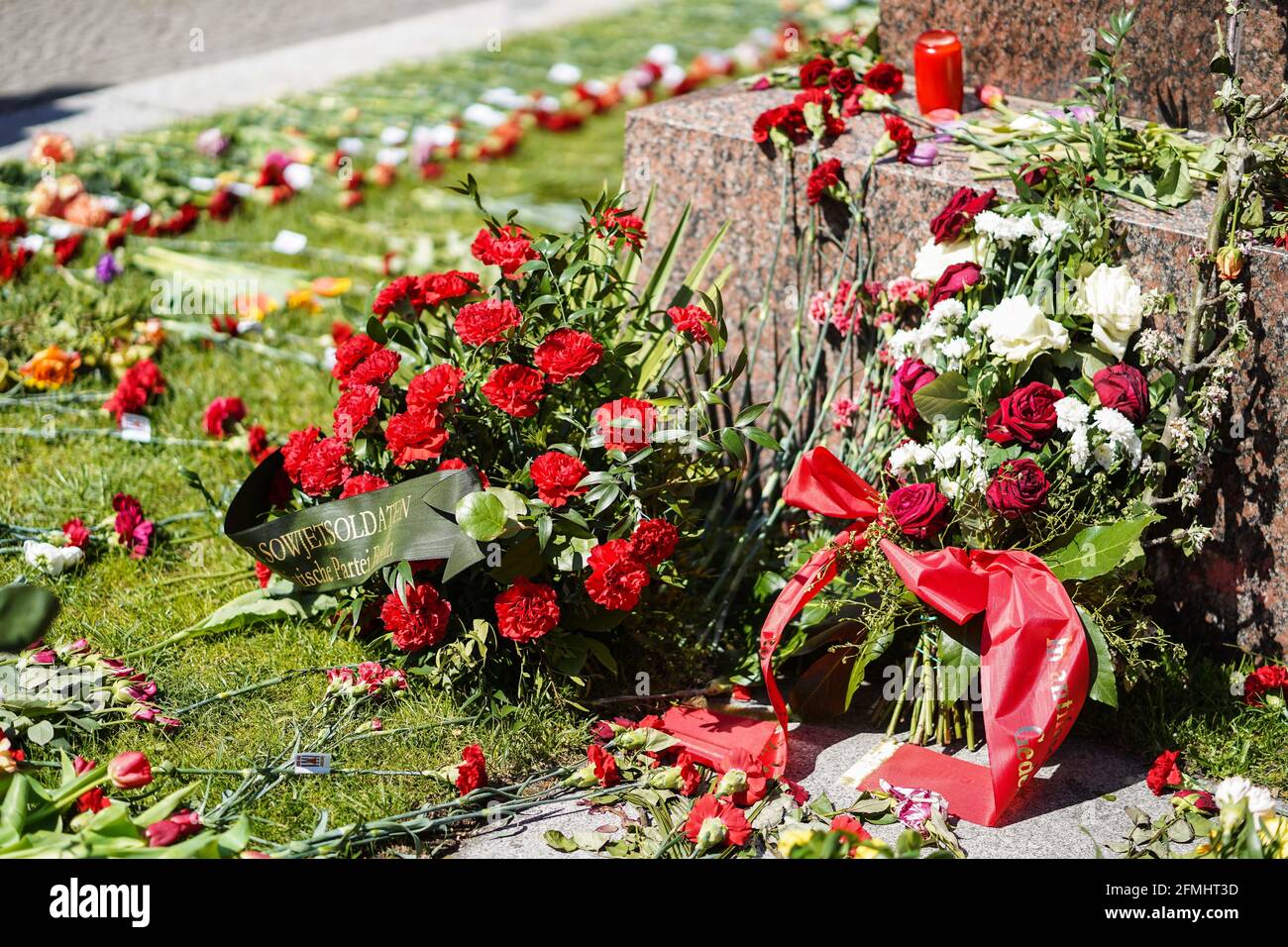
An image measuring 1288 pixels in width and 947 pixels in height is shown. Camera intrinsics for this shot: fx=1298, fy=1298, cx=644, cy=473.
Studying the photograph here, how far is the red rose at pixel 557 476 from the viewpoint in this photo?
2.47 meters

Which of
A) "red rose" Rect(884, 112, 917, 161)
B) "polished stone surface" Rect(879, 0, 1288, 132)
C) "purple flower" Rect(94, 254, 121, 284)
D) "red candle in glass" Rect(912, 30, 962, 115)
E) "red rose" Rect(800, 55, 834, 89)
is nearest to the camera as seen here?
"polished stone surface" Rect(879, 0, 1288, 132)

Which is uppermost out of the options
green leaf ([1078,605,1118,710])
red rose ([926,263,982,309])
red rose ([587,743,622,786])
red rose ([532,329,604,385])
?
red rose ([926,263,982,309])

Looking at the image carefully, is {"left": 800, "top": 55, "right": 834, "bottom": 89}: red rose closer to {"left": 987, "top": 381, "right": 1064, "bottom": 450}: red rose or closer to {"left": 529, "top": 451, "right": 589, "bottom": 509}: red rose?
{"left": 987, "top": 381, "right": 1064, "bottom": 450}: red rose

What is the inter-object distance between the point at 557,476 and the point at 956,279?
994 mm

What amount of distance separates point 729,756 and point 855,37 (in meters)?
2.32

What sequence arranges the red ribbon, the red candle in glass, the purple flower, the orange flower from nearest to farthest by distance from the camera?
the red ribbon
the red candle in glass
the orange flower
the purple flower

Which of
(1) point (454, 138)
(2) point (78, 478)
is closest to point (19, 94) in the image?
(1) point (454, 138)

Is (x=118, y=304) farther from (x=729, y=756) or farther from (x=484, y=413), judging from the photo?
(x=729, y=756)

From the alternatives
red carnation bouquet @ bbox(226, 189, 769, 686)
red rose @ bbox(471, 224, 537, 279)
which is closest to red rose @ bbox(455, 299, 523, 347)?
red carnation bouquet @ bbox(226, 189, 769, 686)

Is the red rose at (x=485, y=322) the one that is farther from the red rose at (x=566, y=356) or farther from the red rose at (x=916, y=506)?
the red rose at (x=916, y=506)

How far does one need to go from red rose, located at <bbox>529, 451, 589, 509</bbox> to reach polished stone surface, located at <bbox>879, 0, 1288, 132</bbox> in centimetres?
169

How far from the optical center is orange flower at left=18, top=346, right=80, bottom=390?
388 cm

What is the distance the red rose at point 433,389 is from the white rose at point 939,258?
44.0 inches

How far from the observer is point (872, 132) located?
10.9 ft
